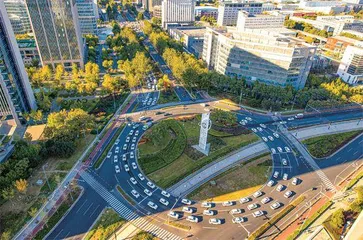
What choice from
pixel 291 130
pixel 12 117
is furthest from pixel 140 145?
pixel 291 130

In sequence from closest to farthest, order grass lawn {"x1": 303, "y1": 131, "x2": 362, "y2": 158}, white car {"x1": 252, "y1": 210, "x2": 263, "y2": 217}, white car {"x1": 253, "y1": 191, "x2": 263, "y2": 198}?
white car {"x1": 252, "y1": 210, "x2": 263, "y2": 217} → white car {"x1": 253, "y1": 191, "x2": 263, "y2": 198} → grass lawn {"x1": 303, "y1": 131, "x2": 362, "y2": 158}

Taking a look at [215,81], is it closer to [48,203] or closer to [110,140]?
[110,140]

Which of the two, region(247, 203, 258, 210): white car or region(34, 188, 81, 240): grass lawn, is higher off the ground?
region(247, 203, 258, 210): white car

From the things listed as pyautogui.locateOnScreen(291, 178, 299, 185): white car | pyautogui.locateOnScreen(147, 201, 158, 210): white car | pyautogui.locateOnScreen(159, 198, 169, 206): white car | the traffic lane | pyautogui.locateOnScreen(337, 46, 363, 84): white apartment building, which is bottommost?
the traffic lane

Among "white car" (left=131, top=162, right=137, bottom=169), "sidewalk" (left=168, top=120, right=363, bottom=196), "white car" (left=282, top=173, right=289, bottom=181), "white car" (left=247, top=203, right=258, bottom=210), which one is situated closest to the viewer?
"white car" (left=247, top=203, right=258, bottom=210)

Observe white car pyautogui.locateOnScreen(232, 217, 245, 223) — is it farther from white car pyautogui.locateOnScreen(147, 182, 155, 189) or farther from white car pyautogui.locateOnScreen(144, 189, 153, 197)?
white car pyautogui.locateOnScreen(147, 182, 155, 189)

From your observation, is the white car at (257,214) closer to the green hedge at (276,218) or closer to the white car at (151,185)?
the green hedge at (276,218)

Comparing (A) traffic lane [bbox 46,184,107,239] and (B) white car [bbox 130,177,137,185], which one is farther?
(B) white car [bbox 130,177,137,185]

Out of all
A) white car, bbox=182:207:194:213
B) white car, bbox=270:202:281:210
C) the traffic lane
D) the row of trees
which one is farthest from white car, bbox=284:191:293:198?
the row of trees
